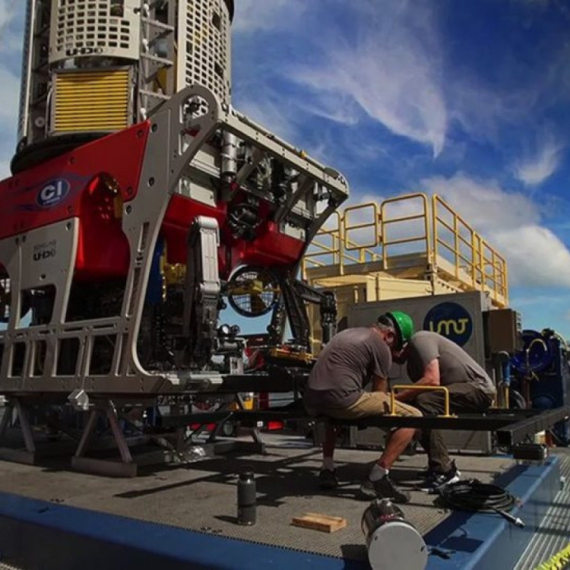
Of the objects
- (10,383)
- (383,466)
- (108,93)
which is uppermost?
(108,93)

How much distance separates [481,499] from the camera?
10.5 feet

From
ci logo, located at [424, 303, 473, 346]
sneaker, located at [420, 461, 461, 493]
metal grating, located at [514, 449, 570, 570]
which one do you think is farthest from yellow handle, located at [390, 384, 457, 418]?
ci logo, located at [424, 303, 473, 346]

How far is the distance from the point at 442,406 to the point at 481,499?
3.98 feet

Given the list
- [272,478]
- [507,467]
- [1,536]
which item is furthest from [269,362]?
[1,536]

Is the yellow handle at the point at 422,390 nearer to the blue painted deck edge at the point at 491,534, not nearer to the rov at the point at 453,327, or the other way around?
the blue painted deck edge at the point at 491,534

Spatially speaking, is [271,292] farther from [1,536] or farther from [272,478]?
[1,536]

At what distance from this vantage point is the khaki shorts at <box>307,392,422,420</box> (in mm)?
3945

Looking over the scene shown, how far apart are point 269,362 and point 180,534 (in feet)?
8.47

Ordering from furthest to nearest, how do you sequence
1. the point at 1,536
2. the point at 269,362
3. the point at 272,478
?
the point at 269,362, the point at 272,478, the point at 1,536

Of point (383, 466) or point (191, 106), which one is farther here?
point (191, 106)

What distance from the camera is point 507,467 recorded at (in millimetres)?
4754

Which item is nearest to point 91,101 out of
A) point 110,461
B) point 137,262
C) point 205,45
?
point 205,45

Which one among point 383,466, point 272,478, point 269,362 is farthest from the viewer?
point 269,362

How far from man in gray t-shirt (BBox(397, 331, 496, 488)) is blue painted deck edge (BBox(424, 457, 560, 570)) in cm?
58
